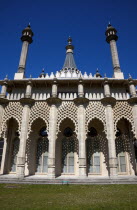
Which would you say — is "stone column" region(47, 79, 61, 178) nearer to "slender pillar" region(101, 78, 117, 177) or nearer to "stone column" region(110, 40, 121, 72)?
"slender pillar" region(101, 78, 117, 177)

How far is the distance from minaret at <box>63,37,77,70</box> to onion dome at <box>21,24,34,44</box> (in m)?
7.84

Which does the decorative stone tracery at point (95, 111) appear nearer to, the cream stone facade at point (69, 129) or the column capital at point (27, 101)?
the cream stone facade at point (69, 129)

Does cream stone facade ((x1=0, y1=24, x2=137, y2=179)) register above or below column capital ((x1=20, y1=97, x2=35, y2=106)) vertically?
below

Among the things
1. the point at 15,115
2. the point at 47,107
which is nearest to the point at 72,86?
the point at 47,107

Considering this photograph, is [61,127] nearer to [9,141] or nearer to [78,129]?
[78,129]

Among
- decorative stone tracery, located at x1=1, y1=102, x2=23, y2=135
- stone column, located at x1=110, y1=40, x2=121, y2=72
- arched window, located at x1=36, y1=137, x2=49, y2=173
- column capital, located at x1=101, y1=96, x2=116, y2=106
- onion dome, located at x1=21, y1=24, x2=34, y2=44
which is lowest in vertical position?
arched window, located at x1=36, y1=137, x2=49, y2=173

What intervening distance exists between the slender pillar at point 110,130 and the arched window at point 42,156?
21.1ft

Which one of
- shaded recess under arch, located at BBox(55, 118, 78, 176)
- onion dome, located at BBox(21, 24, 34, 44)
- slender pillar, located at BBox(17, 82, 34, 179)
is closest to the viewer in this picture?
slender pillar, located at BBox(17, 82, 34, 179)

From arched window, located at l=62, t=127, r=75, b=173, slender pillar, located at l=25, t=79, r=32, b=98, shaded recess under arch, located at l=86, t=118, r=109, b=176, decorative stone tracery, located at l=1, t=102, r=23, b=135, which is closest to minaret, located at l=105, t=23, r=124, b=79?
shaded recess under arch, located at l=86, t=118, r=109, b=176

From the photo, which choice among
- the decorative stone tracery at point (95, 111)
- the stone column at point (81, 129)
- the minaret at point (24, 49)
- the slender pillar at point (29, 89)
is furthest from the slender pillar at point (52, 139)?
the minaret at point (24, 49)

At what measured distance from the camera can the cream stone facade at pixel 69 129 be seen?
15.1 meters

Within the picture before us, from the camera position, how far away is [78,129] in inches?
587

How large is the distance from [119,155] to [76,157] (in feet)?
14.4

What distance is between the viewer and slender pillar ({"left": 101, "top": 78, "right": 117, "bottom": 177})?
44.7ft
